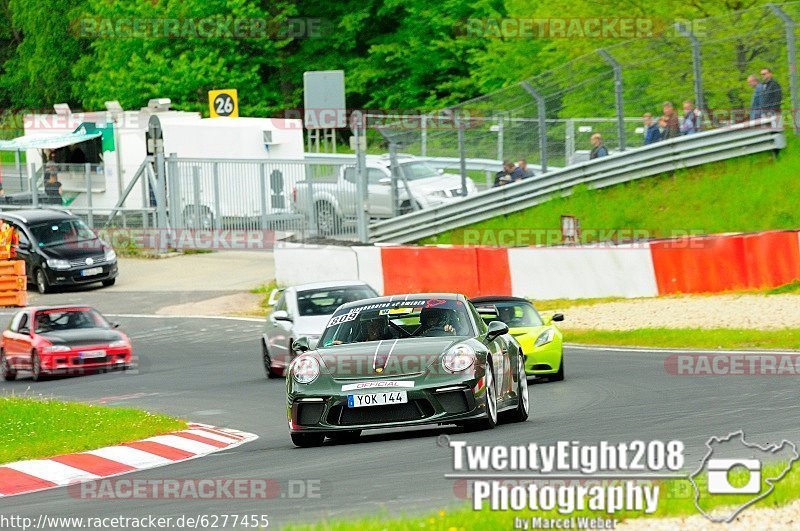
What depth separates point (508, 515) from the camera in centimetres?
873

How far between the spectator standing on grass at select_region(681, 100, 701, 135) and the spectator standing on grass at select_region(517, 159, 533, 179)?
3.53m

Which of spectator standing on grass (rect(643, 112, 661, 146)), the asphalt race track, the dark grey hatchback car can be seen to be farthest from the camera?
the dark grey hatchback car

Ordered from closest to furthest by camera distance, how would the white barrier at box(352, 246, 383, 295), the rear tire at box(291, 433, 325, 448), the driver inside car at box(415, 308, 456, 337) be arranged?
the rear tire at box(291, 433, 325, 448), the driver inside car at box(415, 308, 456, 337), the white barrier at box(352, 246, 383, 295)

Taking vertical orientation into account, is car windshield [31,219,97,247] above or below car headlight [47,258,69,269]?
above

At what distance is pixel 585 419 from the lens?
1480 cm

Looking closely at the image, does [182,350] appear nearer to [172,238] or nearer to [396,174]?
[396,174]

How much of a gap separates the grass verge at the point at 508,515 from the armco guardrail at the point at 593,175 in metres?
21.3

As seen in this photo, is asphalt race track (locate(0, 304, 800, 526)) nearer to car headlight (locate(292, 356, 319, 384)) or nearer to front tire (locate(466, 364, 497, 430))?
front tire (locate(466, 364, 497, 430))

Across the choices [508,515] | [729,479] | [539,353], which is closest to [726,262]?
[539,353]

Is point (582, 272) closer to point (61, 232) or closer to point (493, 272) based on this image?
point (493, 272)

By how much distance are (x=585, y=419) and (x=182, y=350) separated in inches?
562

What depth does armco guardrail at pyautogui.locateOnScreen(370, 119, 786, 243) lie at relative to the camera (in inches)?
1182

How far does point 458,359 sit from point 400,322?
1.18 meters

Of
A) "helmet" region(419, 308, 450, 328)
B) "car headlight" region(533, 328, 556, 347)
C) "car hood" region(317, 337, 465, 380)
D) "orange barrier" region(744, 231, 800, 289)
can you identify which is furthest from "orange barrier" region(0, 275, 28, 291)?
"car hood" region(317, 337, 465, 380)
